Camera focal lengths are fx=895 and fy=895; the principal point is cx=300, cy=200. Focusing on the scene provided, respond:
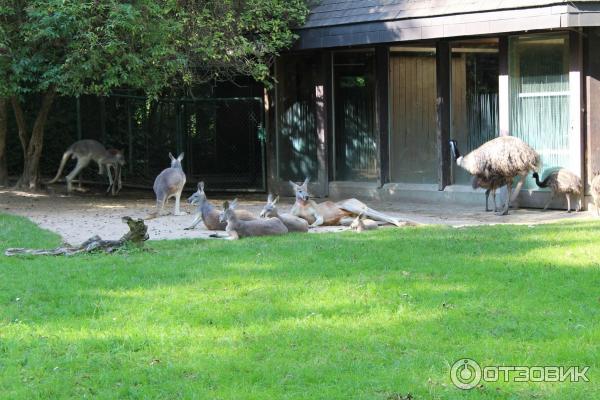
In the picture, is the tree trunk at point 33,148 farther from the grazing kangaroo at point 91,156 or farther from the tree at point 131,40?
the tree at point 131,40

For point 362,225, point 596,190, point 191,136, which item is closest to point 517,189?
Result: point 596,190

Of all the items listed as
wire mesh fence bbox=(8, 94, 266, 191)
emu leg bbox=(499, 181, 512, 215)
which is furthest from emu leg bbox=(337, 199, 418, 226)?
wire mesh fence bbox=(8, 94, 266, 191)

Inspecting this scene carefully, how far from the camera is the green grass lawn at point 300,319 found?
5648 millimetres

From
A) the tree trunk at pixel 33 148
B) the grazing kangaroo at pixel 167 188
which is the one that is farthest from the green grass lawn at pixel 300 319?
the tree trunk at pixel 33 148

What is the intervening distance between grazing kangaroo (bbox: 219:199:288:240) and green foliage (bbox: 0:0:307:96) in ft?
14.0

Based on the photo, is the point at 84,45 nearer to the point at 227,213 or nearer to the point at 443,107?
the point at 227,213

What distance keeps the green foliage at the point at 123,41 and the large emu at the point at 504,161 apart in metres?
4.83

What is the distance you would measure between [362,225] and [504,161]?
3.28 m

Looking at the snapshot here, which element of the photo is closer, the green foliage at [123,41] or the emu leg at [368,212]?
the emu leg at [368,212]

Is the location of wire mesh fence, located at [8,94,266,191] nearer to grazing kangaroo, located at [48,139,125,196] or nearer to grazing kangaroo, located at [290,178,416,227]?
grazing kangaroo, located at [48,139,125,196]

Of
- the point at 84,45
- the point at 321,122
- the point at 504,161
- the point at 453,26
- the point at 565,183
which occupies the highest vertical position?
the point at 453,26

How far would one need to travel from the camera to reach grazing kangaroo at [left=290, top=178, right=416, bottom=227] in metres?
13.5

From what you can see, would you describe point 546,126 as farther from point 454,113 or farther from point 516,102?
point 454,113

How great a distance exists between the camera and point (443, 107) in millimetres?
17141
